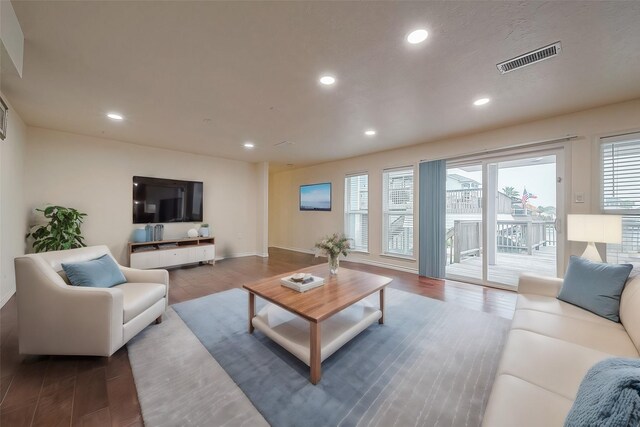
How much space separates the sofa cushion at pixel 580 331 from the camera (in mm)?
1370

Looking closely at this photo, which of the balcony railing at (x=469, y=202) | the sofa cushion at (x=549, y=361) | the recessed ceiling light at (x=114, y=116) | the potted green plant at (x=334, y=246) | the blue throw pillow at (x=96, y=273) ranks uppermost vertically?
the recessed ceiling light at (x=114, y=116)

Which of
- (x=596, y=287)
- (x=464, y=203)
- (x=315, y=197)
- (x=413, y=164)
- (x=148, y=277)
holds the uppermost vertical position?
(x=413, y=164)

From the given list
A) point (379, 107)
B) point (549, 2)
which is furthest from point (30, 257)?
point (549, 2)

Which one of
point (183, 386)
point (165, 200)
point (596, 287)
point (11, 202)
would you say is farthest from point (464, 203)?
point (11, 202)

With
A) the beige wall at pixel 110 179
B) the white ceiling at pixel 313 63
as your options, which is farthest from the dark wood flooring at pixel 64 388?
the white ceiling at pixel 313 63

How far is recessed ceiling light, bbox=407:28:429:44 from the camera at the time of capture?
5.53 feet

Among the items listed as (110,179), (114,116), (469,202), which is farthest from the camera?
(110,179)

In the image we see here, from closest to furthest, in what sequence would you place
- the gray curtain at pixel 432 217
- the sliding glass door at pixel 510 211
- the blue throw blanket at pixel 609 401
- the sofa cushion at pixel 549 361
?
the blue throw blanket at pixel 609 401 → the sofa cushion at pixel 549 361 → the sliding glass door at pixel 510 211 → the gray curtain at pixel 432 217

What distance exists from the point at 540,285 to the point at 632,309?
696 millimetres

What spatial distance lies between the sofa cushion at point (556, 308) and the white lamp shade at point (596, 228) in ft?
2.69

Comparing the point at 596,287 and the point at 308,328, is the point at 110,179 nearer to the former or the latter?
the point at 308,328

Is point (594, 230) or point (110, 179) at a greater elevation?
point (110, 179)

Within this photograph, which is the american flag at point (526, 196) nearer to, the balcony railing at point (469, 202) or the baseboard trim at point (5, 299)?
the balcony railing at point (469, 202)

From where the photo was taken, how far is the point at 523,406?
Result: 959 mm
